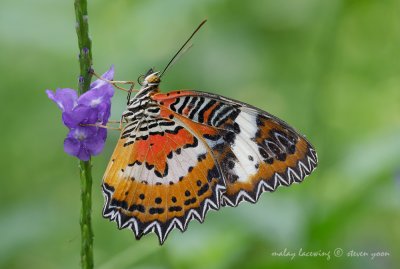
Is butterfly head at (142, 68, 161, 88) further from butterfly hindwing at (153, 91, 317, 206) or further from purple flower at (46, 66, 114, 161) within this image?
purple flower at (46, 66, 114, 161)

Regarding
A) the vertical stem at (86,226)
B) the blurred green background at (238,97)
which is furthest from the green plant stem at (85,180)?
the blurred green background at (238,97)

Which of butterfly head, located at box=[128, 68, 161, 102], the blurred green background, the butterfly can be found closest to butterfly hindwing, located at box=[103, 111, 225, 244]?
the butterfly

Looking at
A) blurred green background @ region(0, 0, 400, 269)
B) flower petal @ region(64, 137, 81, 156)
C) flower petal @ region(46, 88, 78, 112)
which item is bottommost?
blurred green background @ region(0, 0, 400, 269)

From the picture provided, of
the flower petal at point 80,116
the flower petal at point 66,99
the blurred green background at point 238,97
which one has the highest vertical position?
the flower petal at point 66,99

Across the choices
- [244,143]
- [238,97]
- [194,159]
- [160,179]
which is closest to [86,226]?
[160,179]

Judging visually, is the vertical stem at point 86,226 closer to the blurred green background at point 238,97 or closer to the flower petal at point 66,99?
the flower petal at point 66,99

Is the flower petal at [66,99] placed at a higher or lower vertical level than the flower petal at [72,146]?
higher
